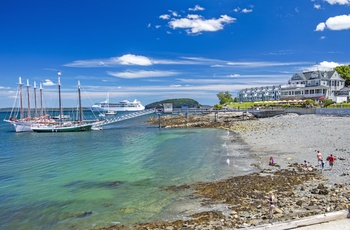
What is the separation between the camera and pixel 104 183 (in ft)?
79.1

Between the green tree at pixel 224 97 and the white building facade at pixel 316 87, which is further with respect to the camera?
the green tree at pixel 224 97

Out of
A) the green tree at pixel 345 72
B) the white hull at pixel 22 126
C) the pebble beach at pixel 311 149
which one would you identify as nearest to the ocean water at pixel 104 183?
the pebble beach at pixel 311 149

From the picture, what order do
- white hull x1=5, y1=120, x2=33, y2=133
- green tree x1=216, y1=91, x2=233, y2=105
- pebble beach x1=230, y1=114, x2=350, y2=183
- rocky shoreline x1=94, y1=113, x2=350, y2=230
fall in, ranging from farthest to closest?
green tree x1=216, y1=91, x2=233, y2=105
white hull x1=5, y1=120, x2=33, y2=133
pebble beach x1=230, y1=114, x2=350, y2=183
rocky shoreline x1=94, y1=113, x2=350, y2=230

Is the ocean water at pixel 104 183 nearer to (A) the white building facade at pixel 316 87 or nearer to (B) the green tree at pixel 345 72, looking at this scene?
(A) the white building facade at pixel 316 87

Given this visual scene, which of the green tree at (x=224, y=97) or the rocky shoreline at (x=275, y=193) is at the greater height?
the green tree at (x=224, y=97)

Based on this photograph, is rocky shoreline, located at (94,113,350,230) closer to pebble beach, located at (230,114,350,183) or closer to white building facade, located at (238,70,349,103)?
pebble beach, located at (230,114,350,183)

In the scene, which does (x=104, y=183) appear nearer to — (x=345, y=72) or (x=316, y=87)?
(x=316, y=87)

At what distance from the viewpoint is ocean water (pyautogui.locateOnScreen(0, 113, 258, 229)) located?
16.9m

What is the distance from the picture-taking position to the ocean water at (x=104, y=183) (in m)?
16.9

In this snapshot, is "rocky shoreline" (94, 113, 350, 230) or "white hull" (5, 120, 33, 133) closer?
"rocky shoreline" (94, 113, 350, 230)

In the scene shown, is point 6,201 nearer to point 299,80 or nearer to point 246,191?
point 246,191

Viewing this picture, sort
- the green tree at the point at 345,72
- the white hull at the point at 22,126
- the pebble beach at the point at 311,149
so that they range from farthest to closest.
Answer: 1. the green tree at the point at 345,72
2. the white hull at the point at 22,126
3. the pebble beach at the point at 311,149

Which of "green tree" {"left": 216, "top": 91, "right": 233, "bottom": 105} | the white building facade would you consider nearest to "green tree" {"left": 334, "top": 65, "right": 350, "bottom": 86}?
the white building facade

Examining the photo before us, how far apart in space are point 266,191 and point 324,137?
23852mm
